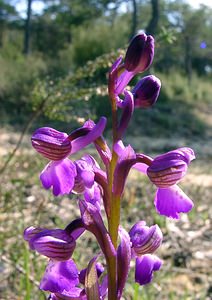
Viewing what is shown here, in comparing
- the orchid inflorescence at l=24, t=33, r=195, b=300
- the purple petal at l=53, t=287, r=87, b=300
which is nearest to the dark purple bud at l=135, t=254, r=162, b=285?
the orchid inflorescence at l=24, t=33, r=195, b=300

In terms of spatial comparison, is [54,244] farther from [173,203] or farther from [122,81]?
[122,81]

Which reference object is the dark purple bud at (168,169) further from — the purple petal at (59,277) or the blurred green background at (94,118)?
the blurred green background at (94,118)

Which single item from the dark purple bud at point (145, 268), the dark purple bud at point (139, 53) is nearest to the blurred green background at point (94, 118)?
the dark purple bud at point (145, 268)

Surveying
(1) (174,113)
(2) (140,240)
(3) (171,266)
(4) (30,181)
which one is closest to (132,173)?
(4) (30,181)

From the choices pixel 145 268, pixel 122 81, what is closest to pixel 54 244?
pixel 145 268

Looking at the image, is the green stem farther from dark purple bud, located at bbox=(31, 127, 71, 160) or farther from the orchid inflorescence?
dark purple bud, located at bbox=(31, 127, 71, 160)
